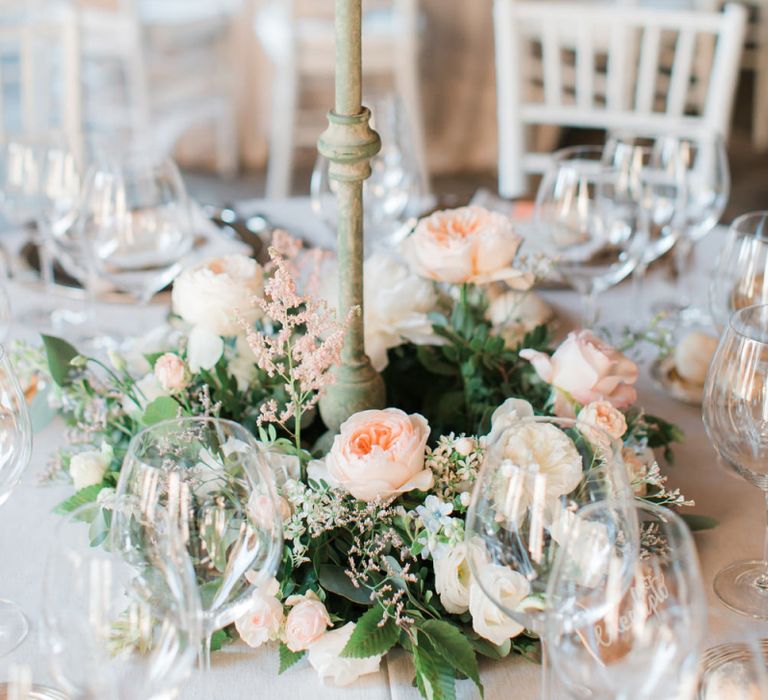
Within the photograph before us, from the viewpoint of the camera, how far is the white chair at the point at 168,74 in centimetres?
371

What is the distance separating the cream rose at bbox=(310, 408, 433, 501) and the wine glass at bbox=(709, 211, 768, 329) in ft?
1.46

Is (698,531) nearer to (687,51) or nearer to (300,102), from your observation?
(687,51)

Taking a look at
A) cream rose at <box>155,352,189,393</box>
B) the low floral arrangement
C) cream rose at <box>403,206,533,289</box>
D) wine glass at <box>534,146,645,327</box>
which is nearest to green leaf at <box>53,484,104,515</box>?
the low floral arrangement

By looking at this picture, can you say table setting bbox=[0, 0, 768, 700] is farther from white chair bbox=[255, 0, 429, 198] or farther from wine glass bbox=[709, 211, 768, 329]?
white chair bbox=[255, 0, 429, 198]

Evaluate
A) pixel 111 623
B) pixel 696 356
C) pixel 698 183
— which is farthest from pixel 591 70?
pixel 111 623

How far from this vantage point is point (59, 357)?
1046 mm

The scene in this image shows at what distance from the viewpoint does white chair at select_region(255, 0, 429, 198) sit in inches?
139

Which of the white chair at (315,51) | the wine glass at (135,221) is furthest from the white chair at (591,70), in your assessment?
the white chair at (315,51)

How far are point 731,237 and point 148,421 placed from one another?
64 cm

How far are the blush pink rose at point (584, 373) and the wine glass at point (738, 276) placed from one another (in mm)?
226

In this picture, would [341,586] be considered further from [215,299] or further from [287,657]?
[215,299]

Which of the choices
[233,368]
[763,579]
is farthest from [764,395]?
[233,368]

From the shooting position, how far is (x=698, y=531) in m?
1.00

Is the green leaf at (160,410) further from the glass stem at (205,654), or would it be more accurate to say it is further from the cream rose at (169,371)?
the glass stem at (205,654)
